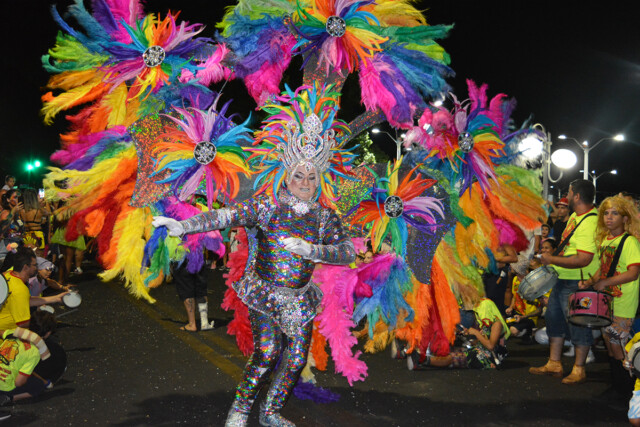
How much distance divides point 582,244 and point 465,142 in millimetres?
1789

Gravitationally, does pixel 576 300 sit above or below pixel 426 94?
below

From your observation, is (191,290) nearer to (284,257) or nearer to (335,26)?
(284,257)

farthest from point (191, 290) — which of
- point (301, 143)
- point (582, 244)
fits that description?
point (582, 244)

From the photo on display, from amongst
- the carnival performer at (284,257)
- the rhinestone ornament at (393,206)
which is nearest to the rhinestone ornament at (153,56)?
the carnival performer at (284,257)

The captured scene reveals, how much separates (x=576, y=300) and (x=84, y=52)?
4.54m

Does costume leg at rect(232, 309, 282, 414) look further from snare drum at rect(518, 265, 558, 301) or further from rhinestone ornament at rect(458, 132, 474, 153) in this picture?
snare drum at rect(518, 265, 558, 301)

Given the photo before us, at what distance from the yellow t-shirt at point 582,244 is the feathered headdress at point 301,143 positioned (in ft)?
8.87

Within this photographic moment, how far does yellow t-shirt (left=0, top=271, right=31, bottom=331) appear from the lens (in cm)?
488

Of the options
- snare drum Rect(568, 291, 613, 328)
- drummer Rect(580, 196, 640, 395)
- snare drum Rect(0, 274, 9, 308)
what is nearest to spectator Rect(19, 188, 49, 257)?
snare drum Rect(0, 274, 9, 308)

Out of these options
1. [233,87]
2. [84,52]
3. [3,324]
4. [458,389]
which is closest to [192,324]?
[3,324]

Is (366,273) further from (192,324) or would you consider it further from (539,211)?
(192,324)

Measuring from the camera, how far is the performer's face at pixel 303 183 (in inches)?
161

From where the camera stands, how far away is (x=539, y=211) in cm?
536

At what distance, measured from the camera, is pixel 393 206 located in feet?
15.2
